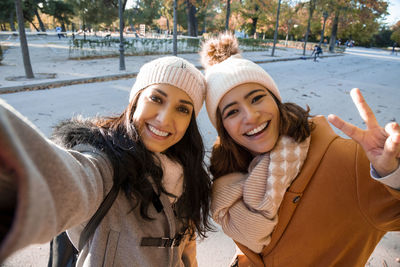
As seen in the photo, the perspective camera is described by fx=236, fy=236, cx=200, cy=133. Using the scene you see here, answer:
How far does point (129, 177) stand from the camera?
1.19 metres

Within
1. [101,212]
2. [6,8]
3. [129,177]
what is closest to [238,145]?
[129,177]

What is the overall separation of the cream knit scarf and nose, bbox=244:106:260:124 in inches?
8.0

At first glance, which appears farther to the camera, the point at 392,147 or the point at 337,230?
the point at 337,230

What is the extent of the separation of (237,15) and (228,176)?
33.2 meters

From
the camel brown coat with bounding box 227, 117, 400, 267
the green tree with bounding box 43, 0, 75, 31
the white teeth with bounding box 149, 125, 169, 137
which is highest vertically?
the green tree with bounding box 43, 0, 75, 31

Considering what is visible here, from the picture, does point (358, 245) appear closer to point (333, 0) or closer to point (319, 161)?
point (319, 161)

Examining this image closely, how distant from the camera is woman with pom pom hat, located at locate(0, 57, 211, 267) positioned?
57 cm

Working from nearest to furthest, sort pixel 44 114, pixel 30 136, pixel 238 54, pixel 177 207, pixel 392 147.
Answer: pixel 30 136, pixel 392 147, pixel 177 207, pixel 238 54, pixel 44 114

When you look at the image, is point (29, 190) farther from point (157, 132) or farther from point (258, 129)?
point (258, 129)

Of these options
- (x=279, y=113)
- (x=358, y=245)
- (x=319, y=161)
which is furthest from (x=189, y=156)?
(x=358, y=245)

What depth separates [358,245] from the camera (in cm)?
123

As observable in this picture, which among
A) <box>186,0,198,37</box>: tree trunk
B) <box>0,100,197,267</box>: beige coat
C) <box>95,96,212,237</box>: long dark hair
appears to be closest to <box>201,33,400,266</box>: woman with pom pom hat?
<box>95,96,212,237</box>: long dark hair

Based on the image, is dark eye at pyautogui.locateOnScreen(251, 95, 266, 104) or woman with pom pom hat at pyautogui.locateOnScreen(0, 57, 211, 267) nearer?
woman with pom pom hat at pyautogui.locateOnScreen(0, 57, 211, 267)

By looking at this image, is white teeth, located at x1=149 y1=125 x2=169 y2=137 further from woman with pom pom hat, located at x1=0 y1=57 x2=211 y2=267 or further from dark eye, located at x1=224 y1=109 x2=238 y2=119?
dark eye, located at x1=224 y1=109 x2=238 y2=119
